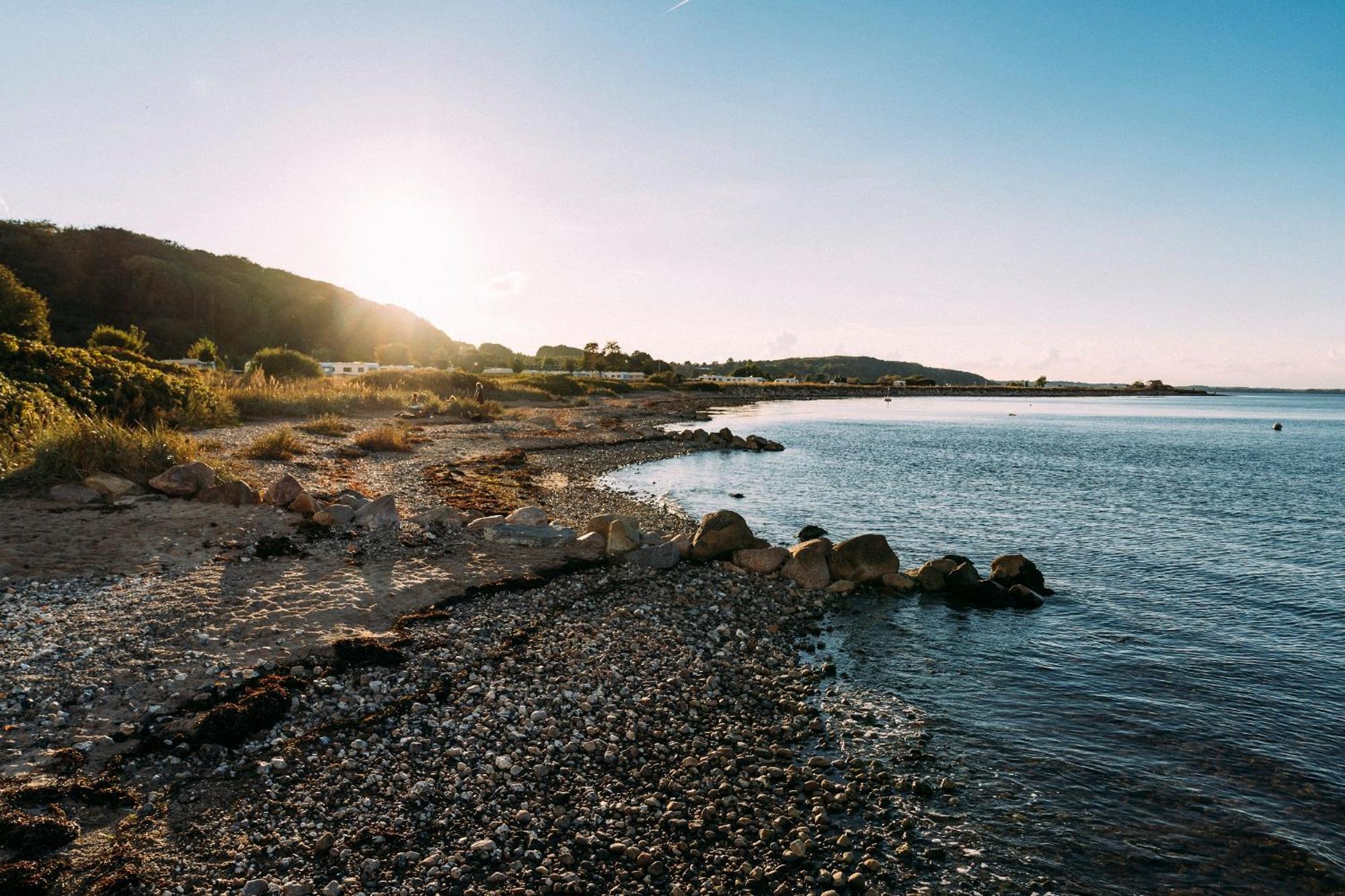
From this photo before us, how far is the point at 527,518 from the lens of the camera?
18.4 metres

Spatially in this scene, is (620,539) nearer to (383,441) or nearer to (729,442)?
(383,441)

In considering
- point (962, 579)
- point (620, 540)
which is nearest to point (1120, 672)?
point (962, 579)

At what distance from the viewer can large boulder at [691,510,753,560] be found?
58.9 ft

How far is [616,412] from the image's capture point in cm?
7544

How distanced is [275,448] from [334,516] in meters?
11.3

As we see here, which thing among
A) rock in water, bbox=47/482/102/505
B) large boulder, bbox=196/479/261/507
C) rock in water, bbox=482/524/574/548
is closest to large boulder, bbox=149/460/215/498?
large boulder, bbox=196/479/261/507

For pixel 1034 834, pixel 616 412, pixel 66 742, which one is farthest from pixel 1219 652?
pixel 616 412

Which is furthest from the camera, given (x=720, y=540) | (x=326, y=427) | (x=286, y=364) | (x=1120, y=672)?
(x=286, y=364)

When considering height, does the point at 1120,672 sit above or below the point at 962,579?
below

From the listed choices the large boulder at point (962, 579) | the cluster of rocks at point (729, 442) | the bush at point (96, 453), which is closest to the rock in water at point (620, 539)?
the large boulder at point (962, 579)

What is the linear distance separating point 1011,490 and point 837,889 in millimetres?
34395

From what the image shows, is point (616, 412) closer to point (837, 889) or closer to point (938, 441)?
point (938, 441)

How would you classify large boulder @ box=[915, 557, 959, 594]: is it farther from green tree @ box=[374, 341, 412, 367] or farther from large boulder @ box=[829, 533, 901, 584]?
green tree @ box=[374, 341, 412, 367]

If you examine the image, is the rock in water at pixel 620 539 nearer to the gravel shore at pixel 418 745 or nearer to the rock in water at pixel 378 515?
the gravel shore at pixel 418 745
